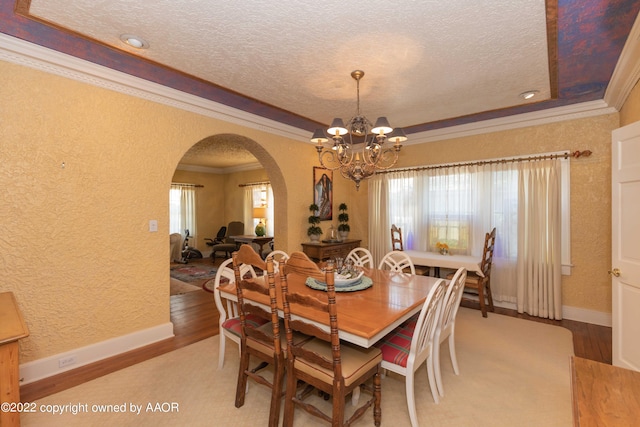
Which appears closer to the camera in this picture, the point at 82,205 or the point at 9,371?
the point at 9,371

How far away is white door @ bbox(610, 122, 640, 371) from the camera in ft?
6.94

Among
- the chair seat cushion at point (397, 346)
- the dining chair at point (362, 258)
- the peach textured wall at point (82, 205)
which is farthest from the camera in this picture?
the dining chair at point (362, 258)

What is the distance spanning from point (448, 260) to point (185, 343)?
3.35 metres

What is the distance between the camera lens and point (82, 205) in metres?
2.54

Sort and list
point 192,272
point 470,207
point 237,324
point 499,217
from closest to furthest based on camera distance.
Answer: point 237,324, point 499,217, point 470,207, point 192,272

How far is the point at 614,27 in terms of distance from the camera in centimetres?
199

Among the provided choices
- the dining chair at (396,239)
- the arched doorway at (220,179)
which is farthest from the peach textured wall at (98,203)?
the dining chair at (396,239)

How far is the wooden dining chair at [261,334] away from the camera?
174 centimetres

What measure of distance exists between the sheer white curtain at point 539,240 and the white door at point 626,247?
50.4 inches

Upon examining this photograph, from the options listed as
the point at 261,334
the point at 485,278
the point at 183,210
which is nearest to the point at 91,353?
the point at 261,334

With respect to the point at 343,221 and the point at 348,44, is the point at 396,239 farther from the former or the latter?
the point at 348,44

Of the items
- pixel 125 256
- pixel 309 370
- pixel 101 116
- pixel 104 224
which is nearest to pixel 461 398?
pixel 309 370

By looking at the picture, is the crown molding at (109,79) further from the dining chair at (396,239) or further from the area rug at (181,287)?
the area rug at (181,287)

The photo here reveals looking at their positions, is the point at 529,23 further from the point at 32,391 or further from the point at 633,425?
the point at 32,391
